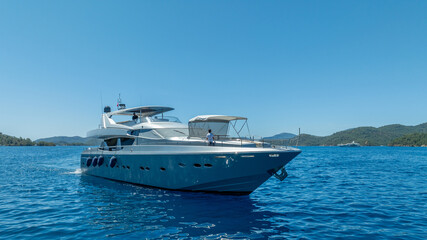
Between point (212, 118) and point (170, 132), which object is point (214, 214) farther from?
point (170, 132)

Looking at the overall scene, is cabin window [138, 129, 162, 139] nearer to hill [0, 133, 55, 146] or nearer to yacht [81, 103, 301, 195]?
yacht [81, 103, 301, 195]

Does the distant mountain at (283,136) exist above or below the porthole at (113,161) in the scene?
above

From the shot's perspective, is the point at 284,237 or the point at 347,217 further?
the point at 347,217

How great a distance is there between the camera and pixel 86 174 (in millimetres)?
19656

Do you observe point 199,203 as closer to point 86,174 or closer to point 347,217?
point 347,217

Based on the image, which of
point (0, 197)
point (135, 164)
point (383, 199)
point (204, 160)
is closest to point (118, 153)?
point (135, 164)

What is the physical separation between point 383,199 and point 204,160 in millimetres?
8433

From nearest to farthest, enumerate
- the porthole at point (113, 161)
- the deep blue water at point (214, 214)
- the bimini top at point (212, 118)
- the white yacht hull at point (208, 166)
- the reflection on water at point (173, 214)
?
the deep blue water at point (214, 214) → the reflection on water at point (173, 214) → the white yacht hull at point (208, 166) → the bimini top at point (212, 118) → the porthole at point (113, 161)

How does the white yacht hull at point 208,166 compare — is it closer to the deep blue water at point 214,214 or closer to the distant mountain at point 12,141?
the deep blue water at point 214,214

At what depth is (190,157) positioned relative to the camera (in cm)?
1120

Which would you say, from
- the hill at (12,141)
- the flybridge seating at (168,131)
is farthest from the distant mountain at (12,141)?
the flybridge seating at (168,131)

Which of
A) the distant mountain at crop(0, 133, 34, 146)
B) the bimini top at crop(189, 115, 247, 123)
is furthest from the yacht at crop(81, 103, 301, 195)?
the distant mountain at crop(0, 133, 34, 146)

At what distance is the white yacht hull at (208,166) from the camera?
1051cm

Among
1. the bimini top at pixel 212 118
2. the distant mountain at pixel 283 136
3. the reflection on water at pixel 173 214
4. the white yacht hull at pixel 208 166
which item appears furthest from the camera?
the bimini top at pixel 212 118
